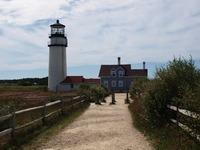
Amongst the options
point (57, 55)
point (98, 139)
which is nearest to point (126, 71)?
point (57, 55)

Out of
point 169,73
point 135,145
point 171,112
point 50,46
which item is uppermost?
point 50,46

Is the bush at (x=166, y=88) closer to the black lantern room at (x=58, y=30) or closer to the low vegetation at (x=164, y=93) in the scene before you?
the low vegetation at (x=164, y=93)

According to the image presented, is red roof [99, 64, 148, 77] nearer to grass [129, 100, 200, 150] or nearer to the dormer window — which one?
the dormer window

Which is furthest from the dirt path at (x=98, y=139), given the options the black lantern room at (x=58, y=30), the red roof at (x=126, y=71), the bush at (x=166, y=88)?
the red roof at (x=126, y=71)

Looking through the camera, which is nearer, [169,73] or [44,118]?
[169,73]

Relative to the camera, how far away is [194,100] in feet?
26.8

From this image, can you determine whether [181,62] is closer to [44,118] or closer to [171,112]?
[171,112]

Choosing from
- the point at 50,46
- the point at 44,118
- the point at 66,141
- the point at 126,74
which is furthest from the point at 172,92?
the point at 126,74

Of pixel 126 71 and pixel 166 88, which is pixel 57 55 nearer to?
pixel 126 71

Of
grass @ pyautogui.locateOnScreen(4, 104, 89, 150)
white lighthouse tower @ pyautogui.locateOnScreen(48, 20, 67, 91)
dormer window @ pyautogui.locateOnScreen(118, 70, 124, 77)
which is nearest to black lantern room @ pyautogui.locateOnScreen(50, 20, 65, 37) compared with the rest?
white lighthouse tower @ pyautogui.locateOnScreen(48, 20, 67, 91)

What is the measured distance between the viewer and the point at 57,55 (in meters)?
65.6

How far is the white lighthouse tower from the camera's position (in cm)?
6372

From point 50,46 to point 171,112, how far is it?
5414 cm

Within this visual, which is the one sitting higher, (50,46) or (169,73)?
(50,46)
